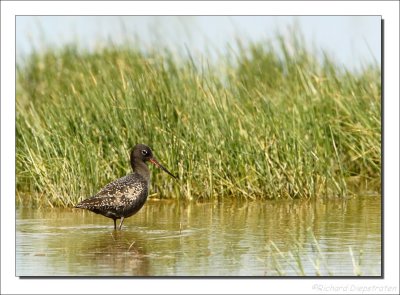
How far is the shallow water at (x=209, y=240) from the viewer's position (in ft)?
31.9

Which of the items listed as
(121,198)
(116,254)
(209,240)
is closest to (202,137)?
(121,198)

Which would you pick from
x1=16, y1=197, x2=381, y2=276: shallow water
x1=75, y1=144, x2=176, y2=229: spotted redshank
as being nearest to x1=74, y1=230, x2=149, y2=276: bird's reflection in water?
x1=16, y1=197, x2=381, y2=276: shallow water

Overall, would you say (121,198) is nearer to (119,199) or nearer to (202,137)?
(119,199)

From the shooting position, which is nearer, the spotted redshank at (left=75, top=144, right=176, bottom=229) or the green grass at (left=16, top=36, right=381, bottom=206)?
the spotted redshank at (left=75, top=144, right=176, bottom=229)

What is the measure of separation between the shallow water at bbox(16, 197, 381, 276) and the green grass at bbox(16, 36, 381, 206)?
0.31m

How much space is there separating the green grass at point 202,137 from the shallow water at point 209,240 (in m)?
0.31

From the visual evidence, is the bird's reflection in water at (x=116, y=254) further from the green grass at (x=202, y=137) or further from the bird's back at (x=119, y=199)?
the green grass at (x=202, y=137)

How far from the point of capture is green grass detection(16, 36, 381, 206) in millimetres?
13391

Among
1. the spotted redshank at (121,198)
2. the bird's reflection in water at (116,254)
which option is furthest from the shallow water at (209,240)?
the spotted redshank at (121,198)

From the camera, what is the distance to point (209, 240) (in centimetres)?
1103

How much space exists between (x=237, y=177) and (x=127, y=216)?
6.50 ft

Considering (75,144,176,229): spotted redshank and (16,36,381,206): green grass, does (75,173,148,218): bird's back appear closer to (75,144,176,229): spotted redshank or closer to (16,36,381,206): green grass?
(75,144,176,229): spotted redshank

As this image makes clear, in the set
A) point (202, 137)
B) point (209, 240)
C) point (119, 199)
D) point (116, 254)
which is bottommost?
point (116, 254)

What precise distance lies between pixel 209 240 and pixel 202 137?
2741 millimetres
